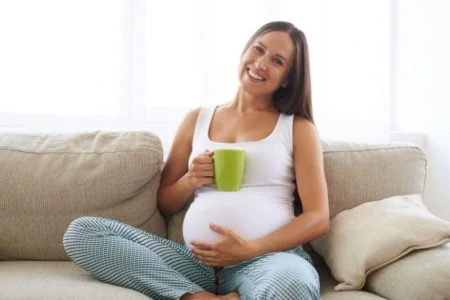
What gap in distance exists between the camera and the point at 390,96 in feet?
9.51

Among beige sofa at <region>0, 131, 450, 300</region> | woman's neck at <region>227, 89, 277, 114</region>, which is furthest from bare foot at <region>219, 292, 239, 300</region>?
woman's neck at <region>227, 89, 277, 114</region>

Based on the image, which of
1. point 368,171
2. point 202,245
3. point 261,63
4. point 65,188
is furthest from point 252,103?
point 65,188

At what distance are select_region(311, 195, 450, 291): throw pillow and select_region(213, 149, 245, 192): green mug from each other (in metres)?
0.35

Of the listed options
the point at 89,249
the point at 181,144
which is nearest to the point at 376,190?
the point at 181,144

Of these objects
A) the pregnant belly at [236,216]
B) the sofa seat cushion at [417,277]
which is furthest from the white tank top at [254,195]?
the sofa seat cushion at [417,277]

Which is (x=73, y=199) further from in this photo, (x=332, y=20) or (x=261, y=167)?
(x=332, y=20)

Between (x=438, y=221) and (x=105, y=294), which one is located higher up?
(x=438, y=221)

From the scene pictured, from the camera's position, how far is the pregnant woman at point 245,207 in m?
1.41

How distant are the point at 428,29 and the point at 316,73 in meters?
0.57

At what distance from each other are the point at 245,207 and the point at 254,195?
0.19ft

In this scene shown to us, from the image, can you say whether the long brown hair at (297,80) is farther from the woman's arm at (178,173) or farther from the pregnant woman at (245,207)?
the woman's arm at (178,173)

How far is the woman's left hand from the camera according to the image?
149 cm

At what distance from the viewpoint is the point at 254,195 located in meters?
1.64

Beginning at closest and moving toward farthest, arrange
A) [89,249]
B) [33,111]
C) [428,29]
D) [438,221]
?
[89,249] < [438,221] < [33,111] < [428,29]
